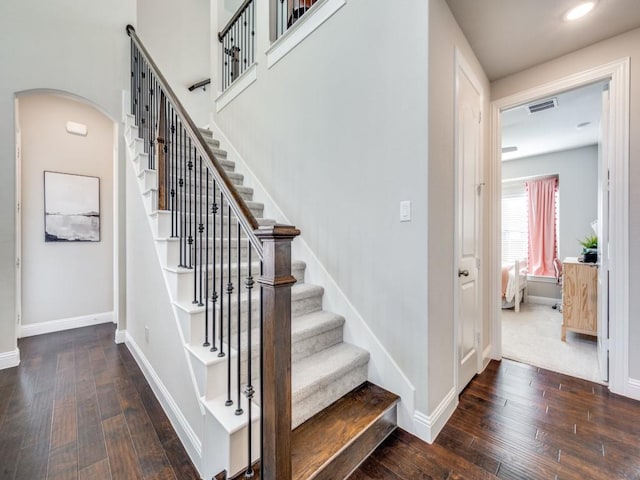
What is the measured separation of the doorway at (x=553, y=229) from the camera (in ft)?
9.29

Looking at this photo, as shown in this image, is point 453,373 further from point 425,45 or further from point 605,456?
point 425,45

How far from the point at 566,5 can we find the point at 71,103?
504 centimetres

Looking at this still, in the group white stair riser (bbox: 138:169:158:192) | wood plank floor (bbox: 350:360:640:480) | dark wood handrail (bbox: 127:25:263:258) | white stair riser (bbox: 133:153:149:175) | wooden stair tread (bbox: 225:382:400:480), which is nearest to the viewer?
dark wood handrail (bbox: 127:25:263:258)

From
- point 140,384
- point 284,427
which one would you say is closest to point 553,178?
point 284,427

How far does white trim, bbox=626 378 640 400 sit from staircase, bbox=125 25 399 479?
5.71 ft

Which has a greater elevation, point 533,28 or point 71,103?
point 71,103

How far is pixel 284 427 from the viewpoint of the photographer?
1.06 m

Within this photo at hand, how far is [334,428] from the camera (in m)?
1.47

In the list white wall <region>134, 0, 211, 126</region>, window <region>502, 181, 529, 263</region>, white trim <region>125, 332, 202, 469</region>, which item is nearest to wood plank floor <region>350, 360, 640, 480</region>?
white trim <region>125, 332, 202, 469</region>

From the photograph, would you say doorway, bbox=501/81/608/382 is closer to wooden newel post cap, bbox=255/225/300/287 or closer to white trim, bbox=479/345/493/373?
white trim, bbox=479/345/493/373

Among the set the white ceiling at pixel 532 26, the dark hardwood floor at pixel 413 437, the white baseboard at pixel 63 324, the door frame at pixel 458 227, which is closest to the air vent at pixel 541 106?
the white ceiling at pixel 532 26

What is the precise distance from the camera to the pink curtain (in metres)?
5.12

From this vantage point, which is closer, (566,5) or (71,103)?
(566,5)

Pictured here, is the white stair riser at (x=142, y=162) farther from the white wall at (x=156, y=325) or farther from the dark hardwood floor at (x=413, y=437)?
the dark hardwood floor at (x=413, y=437)
